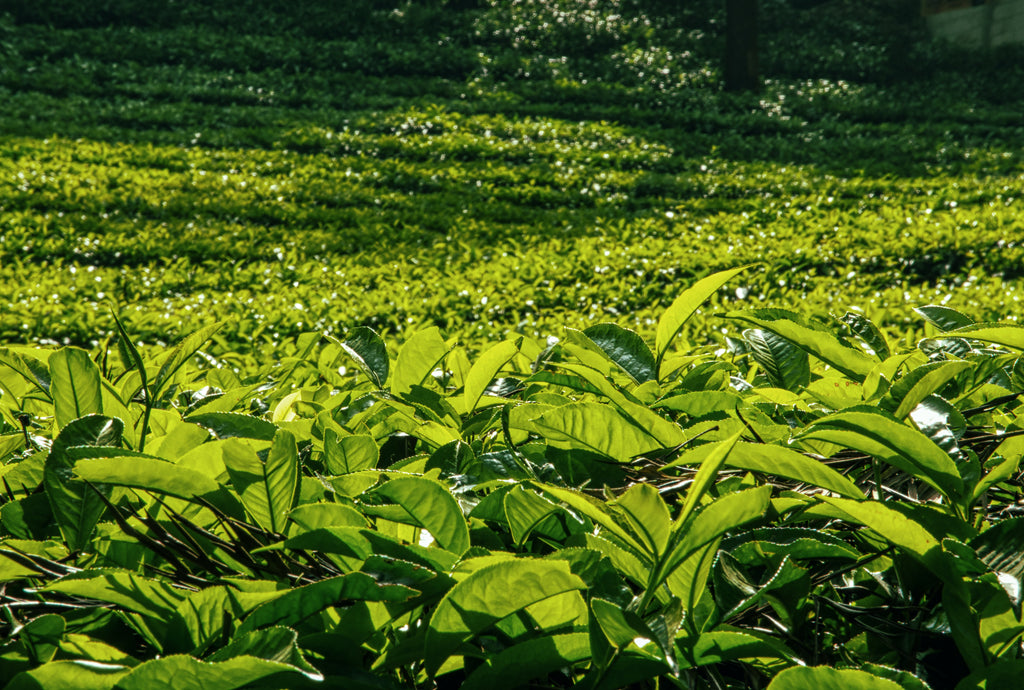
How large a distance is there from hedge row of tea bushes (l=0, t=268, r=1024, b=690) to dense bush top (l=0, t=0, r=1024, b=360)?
1376mm

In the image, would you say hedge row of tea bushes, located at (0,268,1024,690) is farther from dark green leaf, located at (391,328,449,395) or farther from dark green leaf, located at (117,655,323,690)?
dark green leaf, located at (391,328,449,395)

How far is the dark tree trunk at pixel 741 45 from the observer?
1458 centimetres

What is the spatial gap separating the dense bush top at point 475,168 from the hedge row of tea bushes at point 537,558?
1376 millimetres

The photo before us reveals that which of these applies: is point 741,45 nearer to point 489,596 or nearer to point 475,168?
point 475,168

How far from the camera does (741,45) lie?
47.9 feet

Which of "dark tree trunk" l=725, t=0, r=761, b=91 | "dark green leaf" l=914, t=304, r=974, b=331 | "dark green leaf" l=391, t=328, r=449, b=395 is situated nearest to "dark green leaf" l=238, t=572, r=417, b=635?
"dark green leaf" l=391, t=328, r=449, b=395

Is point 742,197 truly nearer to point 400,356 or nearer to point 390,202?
point 390,202

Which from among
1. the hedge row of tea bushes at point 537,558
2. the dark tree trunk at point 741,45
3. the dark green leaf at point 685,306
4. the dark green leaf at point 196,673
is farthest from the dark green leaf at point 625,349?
the dark tree trunk at point 741,45

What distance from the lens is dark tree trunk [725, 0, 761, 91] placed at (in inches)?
574

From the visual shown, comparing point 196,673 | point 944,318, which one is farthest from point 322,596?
point 944,318

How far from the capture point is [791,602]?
26.2 inches

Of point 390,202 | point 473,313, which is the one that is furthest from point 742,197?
point 473,313

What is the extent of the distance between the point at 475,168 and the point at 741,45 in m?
7.57

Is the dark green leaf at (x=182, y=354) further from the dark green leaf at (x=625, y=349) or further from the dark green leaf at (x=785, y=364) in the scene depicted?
the dark green leaf at (x=785, y=364)
